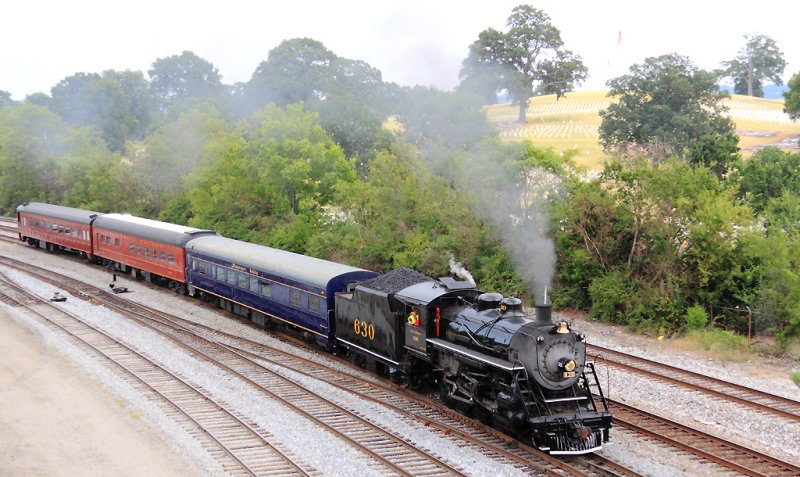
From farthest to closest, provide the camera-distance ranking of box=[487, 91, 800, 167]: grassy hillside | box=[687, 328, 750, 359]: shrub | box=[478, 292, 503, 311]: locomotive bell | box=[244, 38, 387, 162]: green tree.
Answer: box=[244, 38, 387, 162]: green tree < box=[487, 91, 800, 167]: grassy hillside < box=[687, 328, 750, 359]: shrub < box=[478, 292, 503, 311]: locomotive bell

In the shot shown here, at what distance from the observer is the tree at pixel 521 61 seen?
3634 cm

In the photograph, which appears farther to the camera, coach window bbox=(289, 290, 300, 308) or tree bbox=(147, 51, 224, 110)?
tree bbox=(147, 51, 224, 110)

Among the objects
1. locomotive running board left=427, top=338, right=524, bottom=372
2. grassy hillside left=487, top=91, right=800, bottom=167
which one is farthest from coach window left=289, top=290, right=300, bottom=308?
grassy hillside left=487, top=91, right=800, bottom=167

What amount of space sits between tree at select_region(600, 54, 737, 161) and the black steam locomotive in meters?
28.6

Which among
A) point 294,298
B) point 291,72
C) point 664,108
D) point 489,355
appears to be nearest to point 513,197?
point 294,298

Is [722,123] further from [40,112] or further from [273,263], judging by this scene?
[40,112]

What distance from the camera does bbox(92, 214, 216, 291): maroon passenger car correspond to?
29.0m

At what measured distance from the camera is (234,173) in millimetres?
40094

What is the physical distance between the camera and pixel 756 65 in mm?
83312

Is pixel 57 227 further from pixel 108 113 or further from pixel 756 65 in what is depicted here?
pixel 756 65

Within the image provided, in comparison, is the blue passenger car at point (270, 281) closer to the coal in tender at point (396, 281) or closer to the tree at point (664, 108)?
the coal in tender at point (396, 281)

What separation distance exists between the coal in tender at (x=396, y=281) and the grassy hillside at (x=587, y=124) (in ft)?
73.3

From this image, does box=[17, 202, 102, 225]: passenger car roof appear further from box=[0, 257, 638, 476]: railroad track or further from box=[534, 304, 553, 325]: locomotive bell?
box=[534, 304, 553, 325]: locomotive bell

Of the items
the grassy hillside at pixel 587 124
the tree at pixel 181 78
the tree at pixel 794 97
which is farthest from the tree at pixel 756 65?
the tree at pixel 181 78
